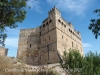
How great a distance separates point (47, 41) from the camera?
84.2 feet

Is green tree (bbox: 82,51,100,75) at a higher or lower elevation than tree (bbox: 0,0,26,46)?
lower

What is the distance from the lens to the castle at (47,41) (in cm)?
2383

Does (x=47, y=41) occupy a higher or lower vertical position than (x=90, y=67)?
higher

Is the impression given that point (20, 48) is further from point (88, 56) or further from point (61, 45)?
point (88, 56)

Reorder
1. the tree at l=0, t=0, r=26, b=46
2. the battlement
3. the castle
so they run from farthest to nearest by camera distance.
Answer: the battlement, the castle, the tree at l=0, t=0, r=26, b=46

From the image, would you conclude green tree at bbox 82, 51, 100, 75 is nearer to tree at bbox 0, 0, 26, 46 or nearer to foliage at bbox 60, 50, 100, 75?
foliage at bbox 60, 50, 100, 75

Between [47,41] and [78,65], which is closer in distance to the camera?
[78,65]

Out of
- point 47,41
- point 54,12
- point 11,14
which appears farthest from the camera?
point 47,41

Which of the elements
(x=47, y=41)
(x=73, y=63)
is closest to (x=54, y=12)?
(x=47, y=41)

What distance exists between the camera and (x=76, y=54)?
13.5 meters

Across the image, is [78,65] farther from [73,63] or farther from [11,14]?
[11,14]

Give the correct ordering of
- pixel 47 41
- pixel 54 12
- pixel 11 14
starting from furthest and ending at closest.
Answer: pixel 47 41, pixel 54 12, pixel 11 14

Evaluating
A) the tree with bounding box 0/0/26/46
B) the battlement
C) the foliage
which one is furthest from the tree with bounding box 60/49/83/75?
the battlement

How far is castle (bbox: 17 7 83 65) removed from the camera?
2383 cm
